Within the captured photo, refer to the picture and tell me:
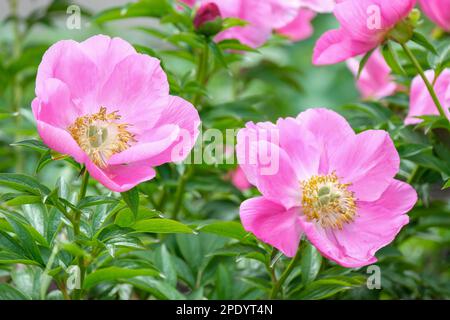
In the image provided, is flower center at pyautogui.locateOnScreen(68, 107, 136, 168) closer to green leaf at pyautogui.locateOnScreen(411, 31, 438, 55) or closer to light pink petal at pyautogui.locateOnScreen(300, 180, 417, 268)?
light pink petal at pyautogui.locateOnScreen(300, 180, 417, 268)

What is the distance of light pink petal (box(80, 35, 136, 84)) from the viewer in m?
0.70

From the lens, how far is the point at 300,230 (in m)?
0.70

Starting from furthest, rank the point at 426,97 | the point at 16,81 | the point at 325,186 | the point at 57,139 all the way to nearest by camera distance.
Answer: the point at 16,81 → the point at 426,97 → the point at 325,186 → the point at 57,139

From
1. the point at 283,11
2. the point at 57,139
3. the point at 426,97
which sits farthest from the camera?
the point at 283,11

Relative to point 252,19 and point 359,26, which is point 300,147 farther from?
point 252,19

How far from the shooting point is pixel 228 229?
0.75 meters

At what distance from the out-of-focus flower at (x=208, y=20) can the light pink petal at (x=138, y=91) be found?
189 millimetres

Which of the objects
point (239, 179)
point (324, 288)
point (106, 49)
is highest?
point (106, 49)

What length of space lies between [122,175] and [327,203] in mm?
180

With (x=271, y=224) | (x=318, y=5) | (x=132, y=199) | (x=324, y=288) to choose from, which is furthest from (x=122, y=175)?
(x=318, y=5)

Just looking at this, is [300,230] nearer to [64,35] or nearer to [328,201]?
[328,201]

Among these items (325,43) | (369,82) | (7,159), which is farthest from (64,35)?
(325,43)

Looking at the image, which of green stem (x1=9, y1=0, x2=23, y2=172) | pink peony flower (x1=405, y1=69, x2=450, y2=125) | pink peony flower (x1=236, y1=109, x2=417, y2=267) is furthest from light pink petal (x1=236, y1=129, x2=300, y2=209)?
green stem (x1=9, y1=0, x2=23, y2=172)

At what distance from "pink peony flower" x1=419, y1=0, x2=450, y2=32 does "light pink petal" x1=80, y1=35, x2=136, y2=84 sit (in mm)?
377
